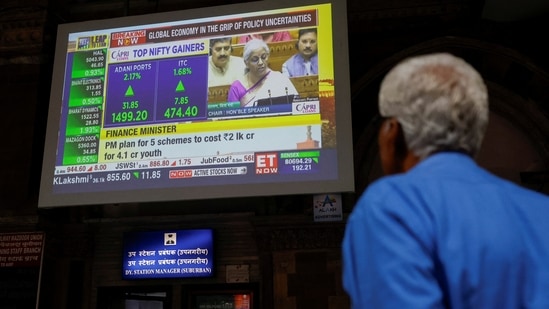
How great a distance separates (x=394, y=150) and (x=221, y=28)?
3684 mm

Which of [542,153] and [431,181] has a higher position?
[542,153]

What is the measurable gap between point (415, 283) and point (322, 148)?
3202 mm

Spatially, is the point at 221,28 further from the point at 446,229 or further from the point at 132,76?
the point at 446,229

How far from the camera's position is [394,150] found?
0.86 meters

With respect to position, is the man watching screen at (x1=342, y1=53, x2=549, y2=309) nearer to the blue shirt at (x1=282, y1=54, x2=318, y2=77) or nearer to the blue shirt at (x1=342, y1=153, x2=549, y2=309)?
the blue shirt at (x1=342, y1=153, x2=549, y2=309)

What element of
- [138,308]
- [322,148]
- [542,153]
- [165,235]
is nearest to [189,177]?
[322,148]

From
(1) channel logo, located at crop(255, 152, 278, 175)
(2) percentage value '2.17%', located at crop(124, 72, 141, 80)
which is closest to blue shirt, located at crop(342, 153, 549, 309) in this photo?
(1) channel logo, located at crop(255, 152, 278, 175)

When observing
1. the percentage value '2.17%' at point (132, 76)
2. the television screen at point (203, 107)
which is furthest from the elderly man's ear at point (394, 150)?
the percentage value '2.17%' at point (132, 76)

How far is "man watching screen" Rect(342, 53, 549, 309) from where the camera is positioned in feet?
2.17

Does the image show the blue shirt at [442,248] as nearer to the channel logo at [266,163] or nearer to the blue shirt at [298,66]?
the channel logo at [266,163]

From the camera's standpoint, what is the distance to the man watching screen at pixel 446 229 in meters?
0.66

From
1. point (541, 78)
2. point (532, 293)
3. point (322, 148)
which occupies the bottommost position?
point (532, 293)

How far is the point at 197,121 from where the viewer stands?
4.12 meters

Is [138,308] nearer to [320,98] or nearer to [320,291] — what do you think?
[320,291]
